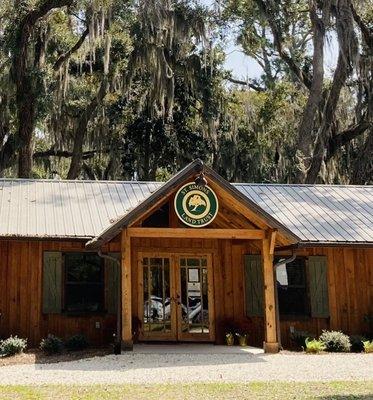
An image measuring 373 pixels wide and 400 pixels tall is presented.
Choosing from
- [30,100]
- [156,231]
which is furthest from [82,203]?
[30,100]

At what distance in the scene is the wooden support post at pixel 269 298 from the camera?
1156cm

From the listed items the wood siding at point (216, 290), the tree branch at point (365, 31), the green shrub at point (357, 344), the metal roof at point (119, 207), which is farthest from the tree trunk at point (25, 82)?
the green shrub at point (357, 344)

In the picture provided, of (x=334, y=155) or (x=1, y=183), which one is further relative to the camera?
(x=334, y=155)

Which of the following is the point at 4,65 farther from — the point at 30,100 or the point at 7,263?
the point at 7,263

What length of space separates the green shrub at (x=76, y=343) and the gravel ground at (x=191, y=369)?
1645 millimetres

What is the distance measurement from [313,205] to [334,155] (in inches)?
420

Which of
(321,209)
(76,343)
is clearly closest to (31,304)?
(76,343)

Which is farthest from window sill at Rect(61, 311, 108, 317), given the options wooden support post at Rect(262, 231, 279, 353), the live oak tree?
the live oak tree

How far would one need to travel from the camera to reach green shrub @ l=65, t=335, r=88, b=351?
12.1 meters

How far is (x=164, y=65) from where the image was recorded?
70.8 ft

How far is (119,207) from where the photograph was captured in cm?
1406

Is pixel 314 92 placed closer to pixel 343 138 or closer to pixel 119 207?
pixel 343 138

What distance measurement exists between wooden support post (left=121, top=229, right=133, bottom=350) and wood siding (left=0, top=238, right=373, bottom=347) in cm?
181

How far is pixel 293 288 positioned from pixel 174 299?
2744 millimetres
